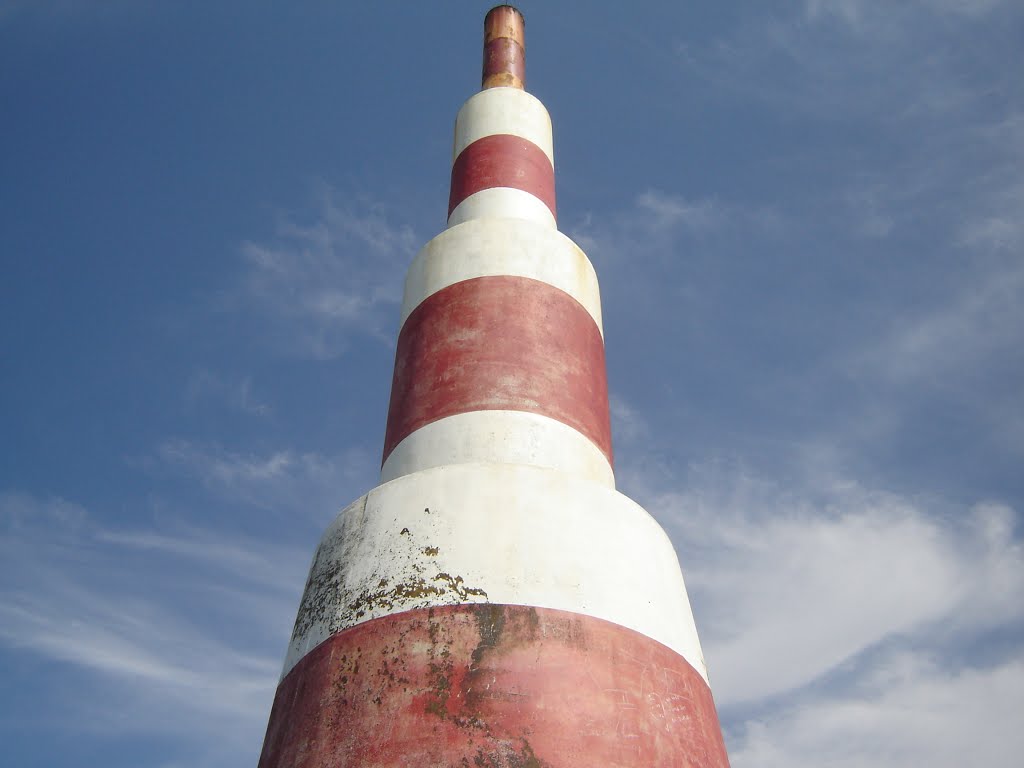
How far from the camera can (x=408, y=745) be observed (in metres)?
4.43

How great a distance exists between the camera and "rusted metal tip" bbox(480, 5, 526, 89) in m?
11.5

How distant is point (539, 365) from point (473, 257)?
1429 mm

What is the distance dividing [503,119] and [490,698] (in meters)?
7.56

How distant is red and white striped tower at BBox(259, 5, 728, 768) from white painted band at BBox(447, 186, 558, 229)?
4.28 feet

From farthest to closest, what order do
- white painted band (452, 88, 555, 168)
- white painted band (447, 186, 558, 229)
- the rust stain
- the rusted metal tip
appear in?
the rusted metal tip, white painted band (452, 88, 555, 168), white painted band (447, 186, 558, 229), the rust stain

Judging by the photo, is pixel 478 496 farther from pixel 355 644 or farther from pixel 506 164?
pixel 506 164

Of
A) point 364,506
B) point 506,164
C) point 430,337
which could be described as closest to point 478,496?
point 364,506

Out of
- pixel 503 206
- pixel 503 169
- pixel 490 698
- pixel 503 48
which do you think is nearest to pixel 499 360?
pixel 503 206

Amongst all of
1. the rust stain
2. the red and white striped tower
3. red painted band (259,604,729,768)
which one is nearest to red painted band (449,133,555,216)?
the red and white striped tower

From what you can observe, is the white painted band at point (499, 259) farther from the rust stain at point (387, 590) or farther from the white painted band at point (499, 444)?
the rust stain at point (387, 590)

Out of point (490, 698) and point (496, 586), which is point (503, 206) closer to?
point (496, 586)

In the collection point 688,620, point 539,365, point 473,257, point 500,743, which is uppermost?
point 473,257

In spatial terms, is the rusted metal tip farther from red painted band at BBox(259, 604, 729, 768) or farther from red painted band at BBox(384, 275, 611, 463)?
red painted band at BBox(259, 604, 729, 768)

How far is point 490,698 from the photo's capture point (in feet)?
Answer: 15.0
